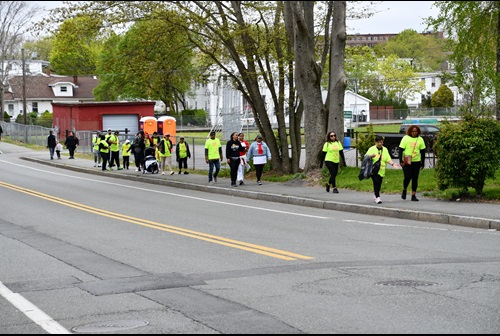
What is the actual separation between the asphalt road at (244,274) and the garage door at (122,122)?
43.3 metres

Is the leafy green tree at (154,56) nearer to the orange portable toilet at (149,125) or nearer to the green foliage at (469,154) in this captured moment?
the green foliage at (469,154)

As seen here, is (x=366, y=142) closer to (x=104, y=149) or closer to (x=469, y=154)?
(x=469, y=154)

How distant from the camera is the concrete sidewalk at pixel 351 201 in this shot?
1627 centimetres

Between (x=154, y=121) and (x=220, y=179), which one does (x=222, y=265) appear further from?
(x=154, y=121)

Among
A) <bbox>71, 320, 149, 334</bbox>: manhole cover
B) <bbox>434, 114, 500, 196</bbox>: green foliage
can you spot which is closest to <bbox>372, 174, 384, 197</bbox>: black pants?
<bbox>434, 114, 500, 196</bbox>: green foliage

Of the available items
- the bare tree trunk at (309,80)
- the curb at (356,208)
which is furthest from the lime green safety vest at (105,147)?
the bare tree trunk at (309,80)

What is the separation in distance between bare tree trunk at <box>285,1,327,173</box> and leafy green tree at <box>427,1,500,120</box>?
4.46 m

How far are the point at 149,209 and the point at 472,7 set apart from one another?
12.3m

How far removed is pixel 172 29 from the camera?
2794cm

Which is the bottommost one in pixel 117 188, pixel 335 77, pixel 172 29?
pixel 117 188

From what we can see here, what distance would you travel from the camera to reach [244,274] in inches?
404

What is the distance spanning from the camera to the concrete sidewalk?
16266 millimetres

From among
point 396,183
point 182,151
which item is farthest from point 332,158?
point 182,151

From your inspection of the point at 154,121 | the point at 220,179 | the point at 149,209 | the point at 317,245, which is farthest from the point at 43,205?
the point at 154,121
